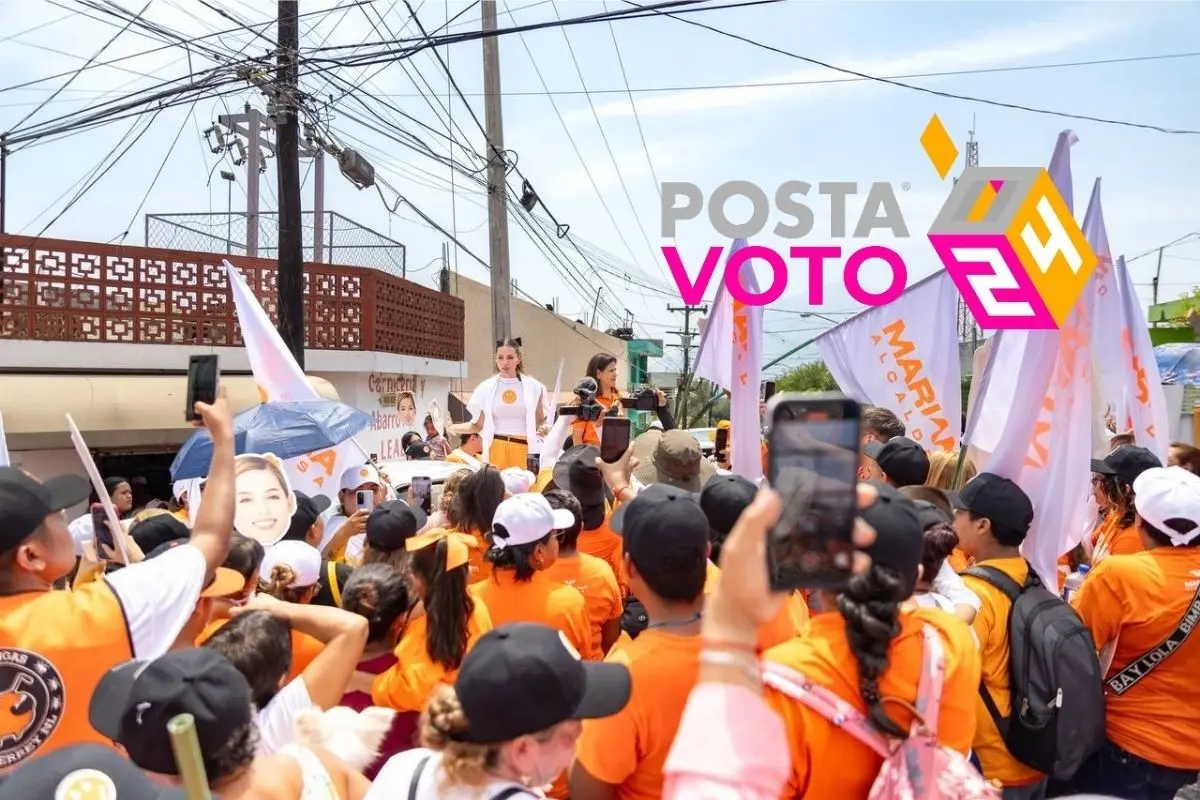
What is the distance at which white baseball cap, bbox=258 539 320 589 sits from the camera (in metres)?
3.26

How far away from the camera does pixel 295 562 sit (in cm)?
328

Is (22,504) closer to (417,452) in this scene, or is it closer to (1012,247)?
(1012,247)

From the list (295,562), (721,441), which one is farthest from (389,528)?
(721,441)

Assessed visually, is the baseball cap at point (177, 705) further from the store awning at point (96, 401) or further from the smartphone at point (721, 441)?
the store awning at point (96, 401)

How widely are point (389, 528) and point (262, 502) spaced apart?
598 mm

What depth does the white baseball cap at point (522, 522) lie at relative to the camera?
3.28 m

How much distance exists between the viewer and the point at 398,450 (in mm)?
15570

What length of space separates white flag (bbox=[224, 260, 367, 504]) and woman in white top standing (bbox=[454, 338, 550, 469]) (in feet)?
7.19

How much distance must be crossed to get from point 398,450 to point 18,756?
1356cm

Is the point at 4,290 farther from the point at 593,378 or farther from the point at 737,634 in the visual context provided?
the point at 737,634

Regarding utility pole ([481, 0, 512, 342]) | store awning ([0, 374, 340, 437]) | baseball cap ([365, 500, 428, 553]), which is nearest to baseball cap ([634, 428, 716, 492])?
baseball cap ([365, 500, 428, 553])

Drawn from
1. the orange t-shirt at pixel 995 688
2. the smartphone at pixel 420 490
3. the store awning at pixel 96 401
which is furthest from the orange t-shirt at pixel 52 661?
the store awning at pixel 96 401

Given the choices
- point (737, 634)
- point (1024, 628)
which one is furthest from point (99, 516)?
point (1024, 628)

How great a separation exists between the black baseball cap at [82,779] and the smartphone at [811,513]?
44.9 inches
